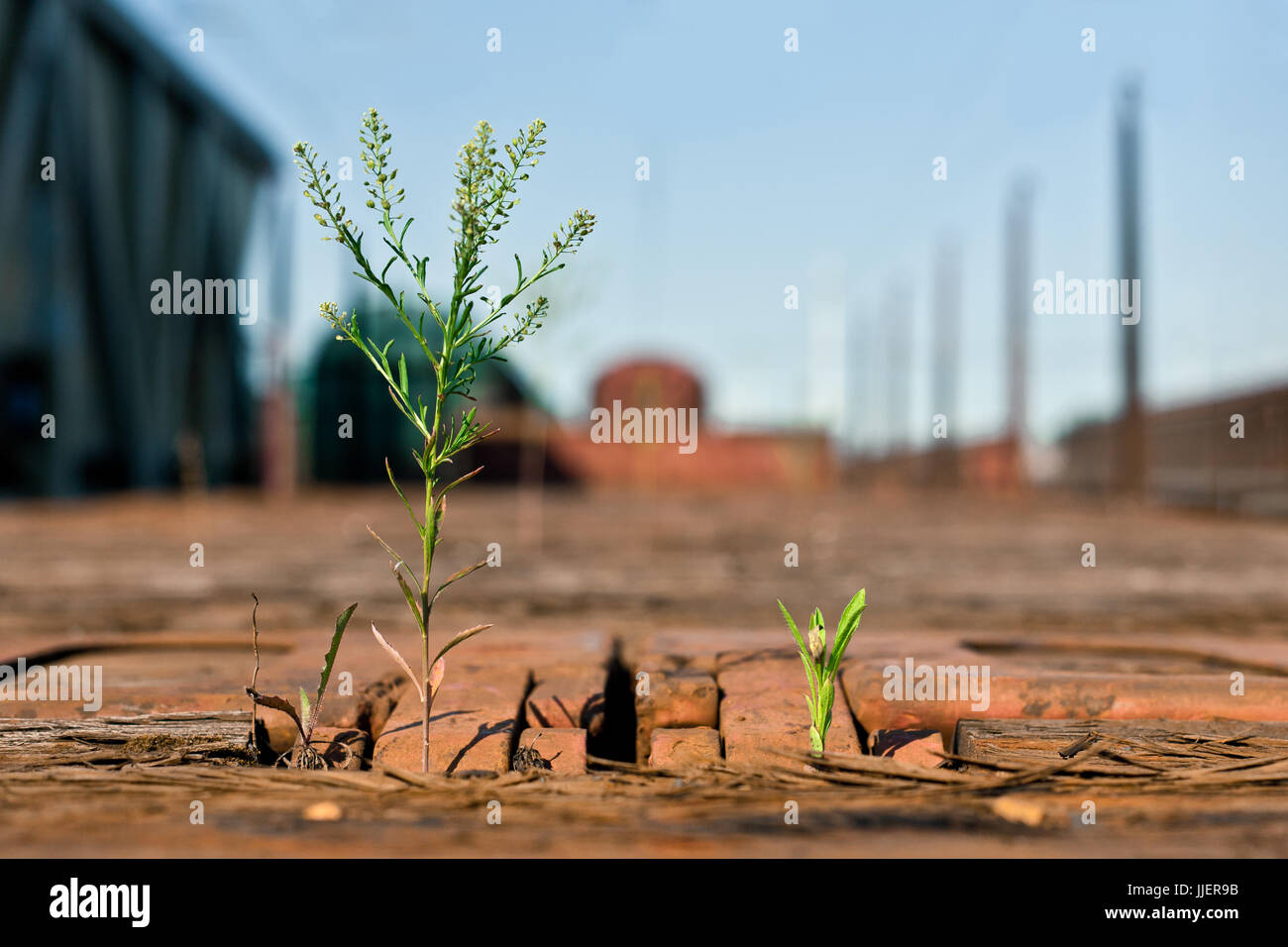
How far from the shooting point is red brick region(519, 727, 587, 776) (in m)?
1.58

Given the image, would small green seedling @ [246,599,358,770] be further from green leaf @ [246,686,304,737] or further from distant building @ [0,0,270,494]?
distant building @ [0,0,270,494]

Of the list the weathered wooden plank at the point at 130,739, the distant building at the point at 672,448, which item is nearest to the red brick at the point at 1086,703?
the weathered wooden plank at the point at 130,739

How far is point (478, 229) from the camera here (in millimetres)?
1512

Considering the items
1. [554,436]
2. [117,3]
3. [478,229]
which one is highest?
[117,3]

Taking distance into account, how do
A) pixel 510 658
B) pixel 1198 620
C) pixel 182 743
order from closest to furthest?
pixel 182 743 → pixel 510 658 → pixel 1198 620

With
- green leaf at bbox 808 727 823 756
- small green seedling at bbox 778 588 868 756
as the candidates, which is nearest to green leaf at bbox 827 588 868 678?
small green seedling at bbox 778 588 868 756

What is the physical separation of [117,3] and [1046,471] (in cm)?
3207

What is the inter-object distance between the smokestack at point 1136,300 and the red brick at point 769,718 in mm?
15441

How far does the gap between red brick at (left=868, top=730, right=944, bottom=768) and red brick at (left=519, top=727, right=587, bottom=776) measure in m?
0.55

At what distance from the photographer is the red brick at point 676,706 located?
1.80m
